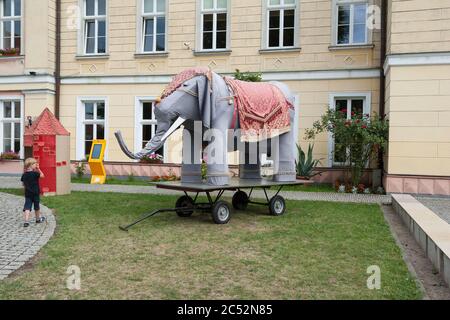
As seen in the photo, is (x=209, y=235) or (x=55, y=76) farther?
(x=55, y=76)

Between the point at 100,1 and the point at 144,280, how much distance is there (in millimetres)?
13732

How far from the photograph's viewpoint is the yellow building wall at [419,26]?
10484 mm

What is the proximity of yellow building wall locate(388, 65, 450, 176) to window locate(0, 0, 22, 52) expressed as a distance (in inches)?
503

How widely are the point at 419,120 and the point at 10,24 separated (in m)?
14.0

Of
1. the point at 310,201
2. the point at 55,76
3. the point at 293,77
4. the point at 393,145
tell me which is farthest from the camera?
the point at 55,76

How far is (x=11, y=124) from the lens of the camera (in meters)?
16.2

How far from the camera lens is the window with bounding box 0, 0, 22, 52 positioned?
16.2 metres

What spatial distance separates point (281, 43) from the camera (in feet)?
46.0

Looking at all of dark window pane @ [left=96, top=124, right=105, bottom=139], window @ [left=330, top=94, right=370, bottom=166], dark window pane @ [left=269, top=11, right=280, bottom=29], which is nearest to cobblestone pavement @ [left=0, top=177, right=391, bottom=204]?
window @ [left=330, top=94, right=370, bottom=166]

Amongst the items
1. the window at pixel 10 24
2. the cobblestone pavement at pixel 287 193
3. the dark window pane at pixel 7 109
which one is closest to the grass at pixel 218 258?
the cobblestone pavement at pixel 287 193

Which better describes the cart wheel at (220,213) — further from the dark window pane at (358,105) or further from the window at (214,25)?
the window at (214,25)

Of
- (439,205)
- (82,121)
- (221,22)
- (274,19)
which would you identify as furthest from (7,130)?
(439,205)

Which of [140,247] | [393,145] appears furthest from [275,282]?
[393,145]

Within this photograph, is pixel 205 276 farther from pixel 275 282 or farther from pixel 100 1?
pixel 100 1
